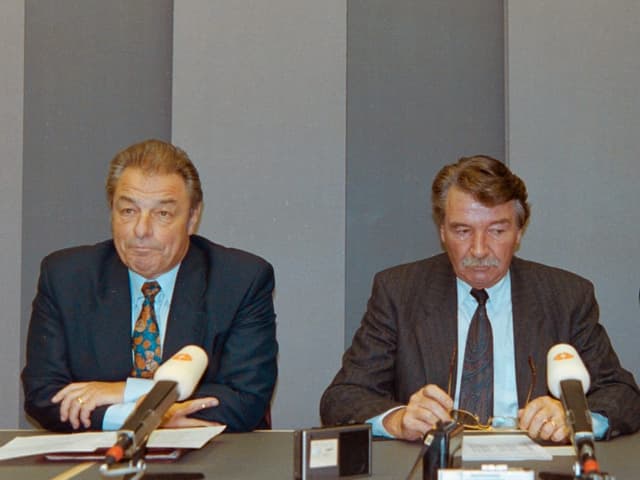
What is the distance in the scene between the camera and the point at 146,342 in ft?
11.1

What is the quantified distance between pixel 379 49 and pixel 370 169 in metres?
0.58

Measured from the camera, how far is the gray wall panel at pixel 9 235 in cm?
457

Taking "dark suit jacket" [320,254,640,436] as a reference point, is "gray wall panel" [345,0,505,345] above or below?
above

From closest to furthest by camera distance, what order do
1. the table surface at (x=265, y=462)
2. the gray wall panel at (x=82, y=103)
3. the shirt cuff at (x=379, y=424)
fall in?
the table surface at (x=265, y=462) → the shirt cuff at (x=379, y=424) → the gray wall panel at (x=82, y=103)

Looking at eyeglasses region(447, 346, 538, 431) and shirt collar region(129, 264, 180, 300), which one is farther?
shirt collar region(129, 264, 180, 300)

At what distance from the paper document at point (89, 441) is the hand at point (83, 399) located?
5.8 inches

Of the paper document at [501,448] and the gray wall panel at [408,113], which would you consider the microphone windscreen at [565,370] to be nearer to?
the paper document at [501,448]

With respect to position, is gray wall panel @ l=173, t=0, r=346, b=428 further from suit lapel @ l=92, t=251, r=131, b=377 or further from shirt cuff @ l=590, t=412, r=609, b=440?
shirt cuff @ l=590, t=412, r=609, b=440

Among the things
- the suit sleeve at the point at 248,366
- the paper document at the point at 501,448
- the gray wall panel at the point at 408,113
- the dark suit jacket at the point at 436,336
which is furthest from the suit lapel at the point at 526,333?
the gray wall panel at the point at 408,113

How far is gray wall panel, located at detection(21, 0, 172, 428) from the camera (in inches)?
184

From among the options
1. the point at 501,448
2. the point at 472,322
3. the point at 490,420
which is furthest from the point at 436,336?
the point at 501,448

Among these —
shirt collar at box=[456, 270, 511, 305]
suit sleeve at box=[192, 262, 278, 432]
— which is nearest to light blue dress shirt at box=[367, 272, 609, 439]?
shirt collar at box=[456, 270, 511, 305]

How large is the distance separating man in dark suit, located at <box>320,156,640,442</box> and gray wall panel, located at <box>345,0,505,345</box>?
3.54ft

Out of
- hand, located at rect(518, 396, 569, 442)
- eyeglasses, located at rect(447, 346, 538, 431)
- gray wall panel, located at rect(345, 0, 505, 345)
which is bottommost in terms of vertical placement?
eyeglasses, located at rect(447, 346, 538, 431)
